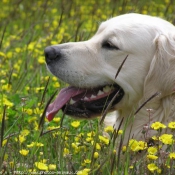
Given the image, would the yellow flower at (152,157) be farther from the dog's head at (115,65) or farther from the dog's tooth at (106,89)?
the dog's tooth at (106,89)

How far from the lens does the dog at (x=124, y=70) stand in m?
3.98

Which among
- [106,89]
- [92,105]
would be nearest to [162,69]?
[106,89]

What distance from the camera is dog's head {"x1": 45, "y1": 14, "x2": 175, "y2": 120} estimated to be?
157 inches

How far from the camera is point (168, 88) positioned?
3.95 m

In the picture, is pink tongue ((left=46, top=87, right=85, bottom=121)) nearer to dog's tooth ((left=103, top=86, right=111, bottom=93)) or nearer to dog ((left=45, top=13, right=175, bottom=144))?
dog ((left=45, top=13, right=175, bottom=144))

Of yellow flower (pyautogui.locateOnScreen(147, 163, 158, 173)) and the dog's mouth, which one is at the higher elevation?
yellow flower (pyautogui.locateOnScreen(147, 163, 158, 173))

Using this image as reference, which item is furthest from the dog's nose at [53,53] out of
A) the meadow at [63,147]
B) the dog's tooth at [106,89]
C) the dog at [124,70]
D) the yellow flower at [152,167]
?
the yellow flower at [152,167]

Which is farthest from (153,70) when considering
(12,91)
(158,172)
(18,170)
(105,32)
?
(12,91)

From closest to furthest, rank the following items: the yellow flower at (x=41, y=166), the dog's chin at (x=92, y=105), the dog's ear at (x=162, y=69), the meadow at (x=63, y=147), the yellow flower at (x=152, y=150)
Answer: the yellow flower at (x=41, y=166)
the meadow at (x=63, y=147)
the yellow flower at (x=152, y=150)
the dog's ear at (x=162, y=69)
the dog's chin at (x=92, y=105)

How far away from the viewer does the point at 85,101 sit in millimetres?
4117

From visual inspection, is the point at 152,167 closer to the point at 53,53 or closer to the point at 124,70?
the point at 124,70

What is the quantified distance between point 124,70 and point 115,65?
8 cm

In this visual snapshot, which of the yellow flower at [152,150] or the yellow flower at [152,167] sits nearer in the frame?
the yellow flower at [152,167]

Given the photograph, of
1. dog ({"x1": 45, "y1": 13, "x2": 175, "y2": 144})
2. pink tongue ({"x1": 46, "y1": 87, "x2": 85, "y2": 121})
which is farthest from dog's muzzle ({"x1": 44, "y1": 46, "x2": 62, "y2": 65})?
pink tongue ({"x1": 46, "y1": 87, "x2": 85, "y2": 121})
